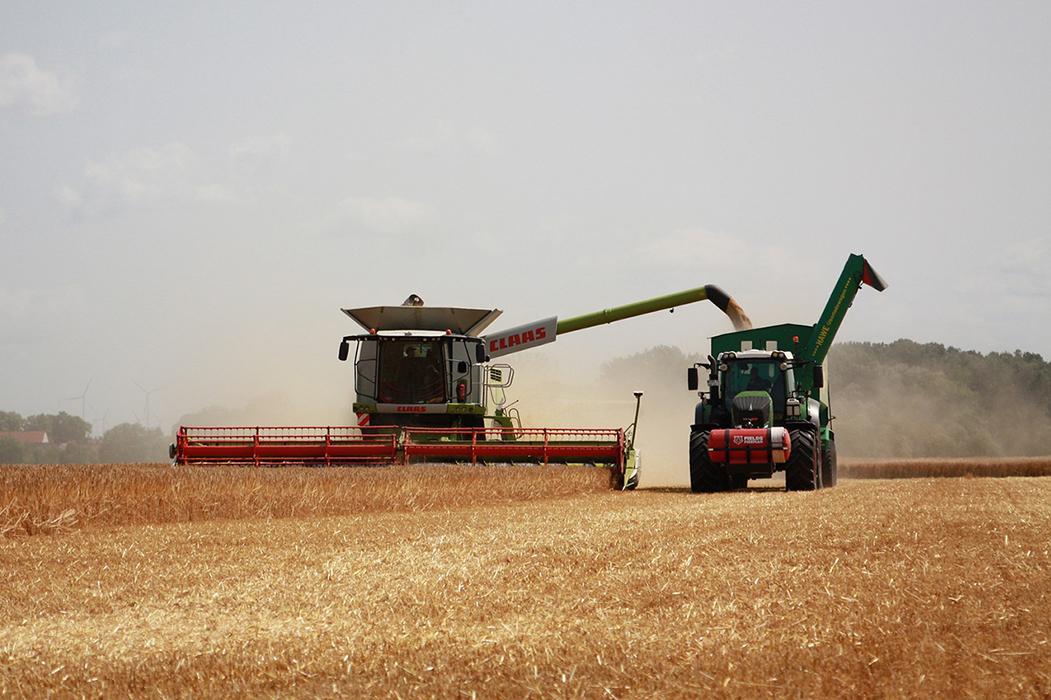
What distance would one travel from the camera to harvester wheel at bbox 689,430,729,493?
60.4 ft

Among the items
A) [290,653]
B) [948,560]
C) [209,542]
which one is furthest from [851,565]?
[209,542]

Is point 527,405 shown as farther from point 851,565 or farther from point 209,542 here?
point 851,565

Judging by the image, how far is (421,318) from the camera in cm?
2048

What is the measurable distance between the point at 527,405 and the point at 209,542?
20.3 m

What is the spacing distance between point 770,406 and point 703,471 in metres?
1.43

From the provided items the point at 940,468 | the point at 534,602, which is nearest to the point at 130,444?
the point at 940,468

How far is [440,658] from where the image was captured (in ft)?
18.8

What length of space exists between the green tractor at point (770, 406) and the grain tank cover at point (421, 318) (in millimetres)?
3945

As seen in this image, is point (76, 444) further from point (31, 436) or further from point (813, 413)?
point (813, 413)

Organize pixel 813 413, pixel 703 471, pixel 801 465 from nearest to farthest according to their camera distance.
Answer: pixel 801 465 → pixel 703 471 → pixel 813 413

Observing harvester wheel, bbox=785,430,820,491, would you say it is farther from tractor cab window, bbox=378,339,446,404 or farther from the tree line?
the tree line

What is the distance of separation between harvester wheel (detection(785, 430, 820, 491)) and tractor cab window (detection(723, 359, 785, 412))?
0.97m

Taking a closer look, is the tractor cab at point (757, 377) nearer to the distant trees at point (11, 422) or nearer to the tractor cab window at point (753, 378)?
the tractor cab window at point (753, 378)

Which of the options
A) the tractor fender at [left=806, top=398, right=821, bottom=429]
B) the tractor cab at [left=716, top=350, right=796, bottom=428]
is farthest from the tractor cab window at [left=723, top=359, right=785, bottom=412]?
the tractor fender at [left=806, top=398, right=821, bottom=429]
